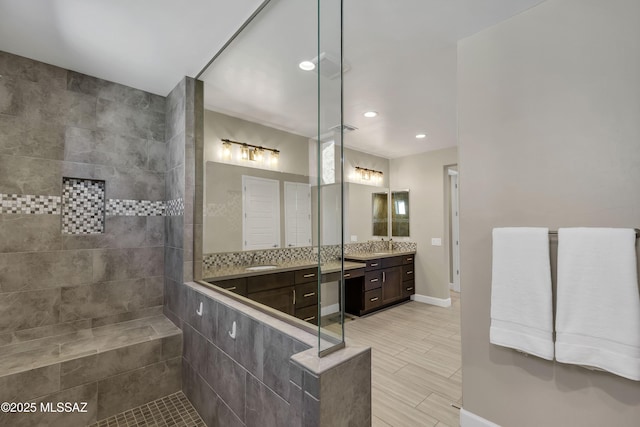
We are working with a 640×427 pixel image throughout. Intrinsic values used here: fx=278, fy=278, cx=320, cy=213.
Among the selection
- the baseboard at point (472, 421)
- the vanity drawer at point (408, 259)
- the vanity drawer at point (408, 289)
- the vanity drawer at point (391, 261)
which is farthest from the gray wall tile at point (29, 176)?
the vanity drawer at point (408, 289)

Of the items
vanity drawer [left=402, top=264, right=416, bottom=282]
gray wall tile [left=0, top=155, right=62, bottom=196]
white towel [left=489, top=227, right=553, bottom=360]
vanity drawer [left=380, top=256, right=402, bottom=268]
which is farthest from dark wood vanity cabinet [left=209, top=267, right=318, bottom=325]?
vanity drawer [left=402, top=264, right=416, bottom=282]

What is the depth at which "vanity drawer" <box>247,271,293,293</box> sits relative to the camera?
245cm

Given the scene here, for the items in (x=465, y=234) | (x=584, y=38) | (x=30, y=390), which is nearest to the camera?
(x=584, y=38)

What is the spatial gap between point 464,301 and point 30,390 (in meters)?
2.96

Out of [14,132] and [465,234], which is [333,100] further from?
[14,132]

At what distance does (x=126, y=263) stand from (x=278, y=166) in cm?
177

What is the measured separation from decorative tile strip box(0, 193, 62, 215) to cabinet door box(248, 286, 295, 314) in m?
1.80

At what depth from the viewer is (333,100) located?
1.15 meters

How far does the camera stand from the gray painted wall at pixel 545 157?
1.38 m

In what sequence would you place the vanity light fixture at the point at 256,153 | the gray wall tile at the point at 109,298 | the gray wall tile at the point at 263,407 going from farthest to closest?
the vanity light fixture at the point at 256,153 < the gray wall tile at the point at 109,298 < the gray wall tile at the point at 263,407

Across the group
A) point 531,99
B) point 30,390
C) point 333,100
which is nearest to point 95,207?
point 30,390

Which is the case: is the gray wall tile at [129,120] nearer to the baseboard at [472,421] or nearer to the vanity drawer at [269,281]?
the vanity drawer at [269,281]

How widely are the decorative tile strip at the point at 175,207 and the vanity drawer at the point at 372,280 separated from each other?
2.83 meters

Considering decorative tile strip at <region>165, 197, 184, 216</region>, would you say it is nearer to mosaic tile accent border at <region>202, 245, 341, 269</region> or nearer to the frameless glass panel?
the frameless glass panel
